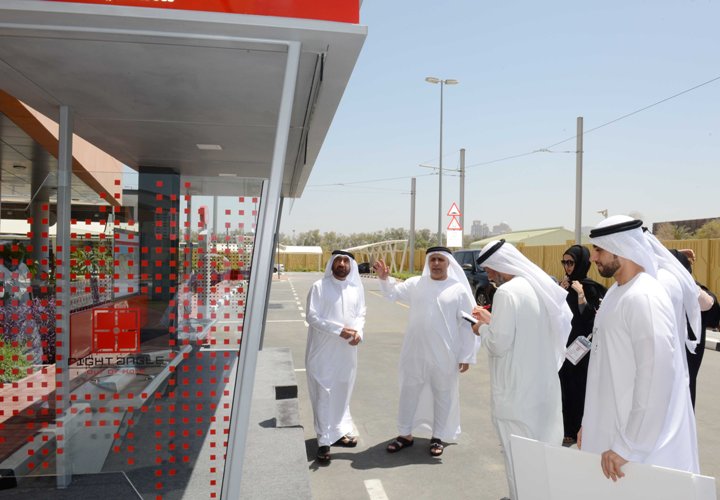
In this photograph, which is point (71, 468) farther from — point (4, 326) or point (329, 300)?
point (329, 300)

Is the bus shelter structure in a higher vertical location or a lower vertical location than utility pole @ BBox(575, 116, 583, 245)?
lower

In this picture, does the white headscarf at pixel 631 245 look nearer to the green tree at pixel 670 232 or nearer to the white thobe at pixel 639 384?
the white thobe at pixel 639 384

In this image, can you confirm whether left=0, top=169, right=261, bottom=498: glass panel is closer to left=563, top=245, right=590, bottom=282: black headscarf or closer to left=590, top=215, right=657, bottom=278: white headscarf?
left=590, top=215, right=657, bottom=278: white headscarf

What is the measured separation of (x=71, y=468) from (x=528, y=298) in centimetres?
329

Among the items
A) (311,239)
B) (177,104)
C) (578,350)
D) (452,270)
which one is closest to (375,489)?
(578,350)

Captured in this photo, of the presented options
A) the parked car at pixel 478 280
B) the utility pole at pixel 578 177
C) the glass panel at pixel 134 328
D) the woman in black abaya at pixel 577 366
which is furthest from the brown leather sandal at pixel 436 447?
the utility pole at pixel 578 177

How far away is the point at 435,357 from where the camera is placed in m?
4.88

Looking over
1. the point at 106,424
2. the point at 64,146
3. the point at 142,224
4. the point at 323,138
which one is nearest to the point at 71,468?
the point at 106,424

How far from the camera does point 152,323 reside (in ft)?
13.2

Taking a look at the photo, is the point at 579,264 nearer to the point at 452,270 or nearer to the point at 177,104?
the point at 452,270

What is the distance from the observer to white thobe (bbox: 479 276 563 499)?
3.50 metres

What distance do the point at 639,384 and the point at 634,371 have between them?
148 mm

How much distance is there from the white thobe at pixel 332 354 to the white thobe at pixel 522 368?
1674 millimetres

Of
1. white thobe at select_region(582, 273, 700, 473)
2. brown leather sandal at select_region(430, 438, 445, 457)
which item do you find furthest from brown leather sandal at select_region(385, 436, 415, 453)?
white thobe at select_region(582, 273, 700, 473)
